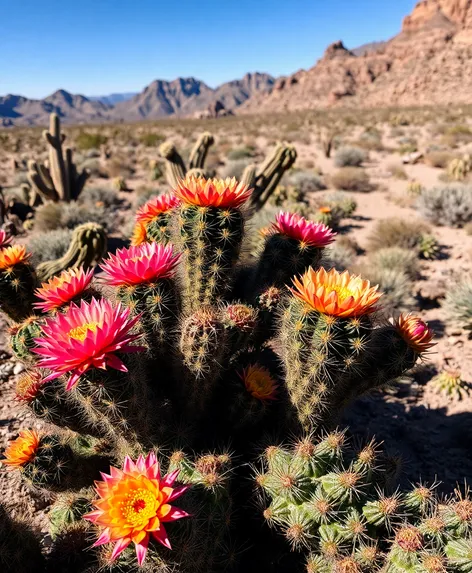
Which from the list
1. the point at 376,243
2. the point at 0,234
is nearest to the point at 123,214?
the point at 376,243

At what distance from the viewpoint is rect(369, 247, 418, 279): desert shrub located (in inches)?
270

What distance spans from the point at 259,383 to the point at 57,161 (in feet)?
31.4

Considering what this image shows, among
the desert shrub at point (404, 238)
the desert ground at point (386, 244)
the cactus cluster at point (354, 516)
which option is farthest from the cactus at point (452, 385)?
the desert shrub at point (404, 238)

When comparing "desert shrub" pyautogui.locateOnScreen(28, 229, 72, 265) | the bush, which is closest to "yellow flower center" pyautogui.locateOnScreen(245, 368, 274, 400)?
"desert shrub" pyautogui.locateOnScreen(28, 229, 72, 265)

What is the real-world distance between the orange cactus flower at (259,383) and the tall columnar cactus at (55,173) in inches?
363

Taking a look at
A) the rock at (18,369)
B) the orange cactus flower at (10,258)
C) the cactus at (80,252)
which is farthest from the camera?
the cactus at (80,252)

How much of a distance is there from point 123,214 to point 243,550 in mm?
10320

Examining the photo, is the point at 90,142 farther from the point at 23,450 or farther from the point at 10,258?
the point at 23,450

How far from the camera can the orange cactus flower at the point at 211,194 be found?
8.54ft

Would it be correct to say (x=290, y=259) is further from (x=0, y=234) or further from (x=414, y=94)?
(x=414, y=94)

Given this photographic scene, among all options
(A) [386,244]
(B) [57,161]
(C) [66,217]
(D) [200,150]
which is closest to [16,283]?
(D) [200,150]

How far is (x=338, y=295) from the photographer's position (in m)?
2.20

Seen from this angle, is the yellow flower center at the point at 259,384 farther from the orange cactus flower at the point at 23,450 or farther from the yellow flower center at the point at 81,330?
the orange cactus flower at the point at 23,450

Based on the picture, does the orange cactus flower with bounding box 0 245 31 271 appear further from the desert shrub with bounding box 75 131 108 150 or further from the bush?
the desert shrub with bounding box 75 131 108 150
